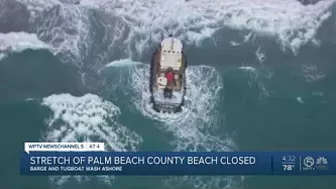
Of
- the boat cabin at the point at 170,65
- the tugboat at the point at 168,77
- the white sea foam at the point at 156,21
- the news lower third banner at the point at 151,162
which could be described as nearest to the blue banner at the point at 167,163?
the news lower third banner at the point at 151,162

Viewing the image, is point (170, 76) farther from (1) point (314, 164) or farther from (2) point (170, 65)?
(1) point (314, 164)

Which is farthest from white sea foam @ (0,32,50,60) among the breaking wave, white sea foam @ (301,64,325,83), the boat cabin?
white sea foam @ (301,64,325,83)

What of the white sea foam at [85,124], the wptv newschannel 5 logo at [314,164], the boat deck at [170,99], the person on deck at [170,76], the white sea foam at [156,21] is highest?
the white sea foam at [156,21]

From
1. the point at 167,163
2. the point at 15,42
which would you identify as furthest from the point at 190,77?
the point at 15,42

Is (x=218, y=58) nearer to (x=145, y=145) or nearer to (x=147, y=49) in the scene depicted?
(x=147, y=49)

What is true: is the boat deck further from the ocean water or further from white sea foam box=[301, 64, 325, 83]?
white sea foam box=[301, 64, 325, 83]

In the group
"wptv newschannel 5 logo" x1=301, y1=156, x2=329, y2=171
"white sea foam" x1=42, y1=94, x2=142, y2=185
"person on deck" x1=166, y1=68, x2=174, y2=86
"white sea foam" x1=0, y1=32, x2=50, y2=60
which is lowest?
"wptv newschannel 5 logo" x1=301, y1=156, x2=329, y2=171

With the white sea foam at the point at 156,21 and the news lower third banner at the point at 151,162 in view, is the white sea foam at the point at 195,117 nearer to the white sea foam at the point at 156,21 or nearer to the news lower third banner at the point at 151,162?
the news lower third banner at the point at 151,162

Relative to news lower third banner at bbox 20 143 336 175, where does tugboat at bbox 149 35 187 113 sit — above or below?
above
